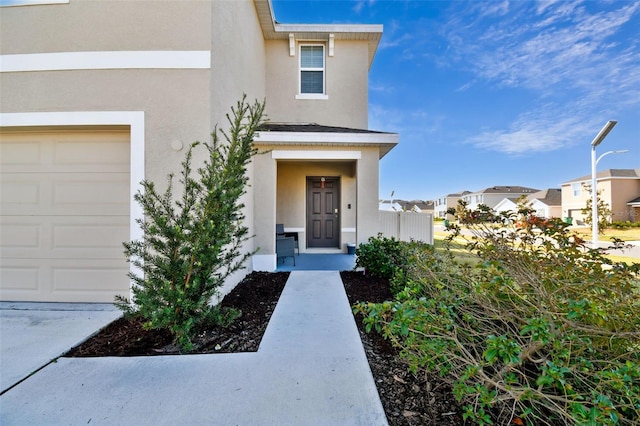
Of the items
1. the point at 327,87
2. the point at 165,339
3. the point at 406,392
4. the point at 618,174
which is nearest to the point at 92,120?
the point at 165,339

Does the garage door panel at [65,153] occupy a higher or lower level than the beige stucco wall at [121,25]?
lower

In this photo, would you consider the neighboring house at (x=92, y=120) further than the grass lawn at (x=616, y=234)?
No

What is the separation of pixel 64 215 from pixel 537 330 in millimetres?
6023

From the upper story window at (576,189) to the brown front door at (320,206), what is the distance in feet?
113

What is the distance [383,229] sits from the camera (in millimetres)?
8680

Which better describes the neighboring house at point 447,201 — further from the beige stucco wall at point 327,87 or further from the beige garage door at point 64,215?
the beige garage door at point 64,215

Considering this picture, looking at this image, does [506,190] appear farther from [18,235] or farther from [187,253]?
[18,235]

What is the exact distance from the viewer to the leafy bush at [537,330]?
5.12 feet

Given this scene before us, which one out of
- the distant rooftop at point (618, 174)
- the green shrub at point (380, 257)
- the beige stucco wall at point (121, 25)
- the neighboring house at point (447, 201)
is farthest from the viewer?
the neighboring house at point (447, 201)

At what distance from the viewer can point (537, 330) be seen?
1.57m

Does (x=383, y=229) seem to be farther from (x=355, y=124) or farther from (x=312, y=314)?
(x=312, y=314)

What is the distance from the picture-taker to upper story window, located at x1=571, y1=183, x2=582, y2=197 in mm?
29312

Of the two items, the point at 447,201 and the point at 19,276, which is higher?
the point at 447,201

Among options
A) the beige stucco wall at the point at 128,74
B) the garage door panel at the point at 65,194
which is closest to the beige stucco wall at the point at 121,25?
the beige stucco wall at the point at 128,74
